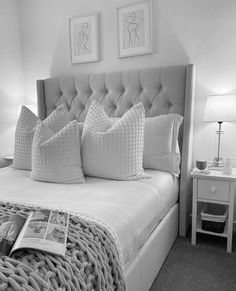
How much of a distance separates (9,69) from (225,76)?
7.71 ft

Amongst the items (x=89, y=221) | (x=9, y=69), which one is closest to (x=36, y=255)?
(x=89, y=221)

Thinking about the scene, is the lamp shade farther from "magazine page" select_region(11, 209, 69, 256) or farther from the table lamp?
"magazine page" select_region(11, 209, 69, 256)

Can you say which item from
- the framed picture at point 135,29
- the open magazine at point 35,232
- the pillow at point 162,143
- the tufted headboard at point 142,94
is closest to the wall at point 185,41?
the framed picture at point 135,29

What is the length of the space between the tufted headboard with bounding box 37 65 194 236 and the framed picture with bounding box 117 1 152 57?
0.24 m

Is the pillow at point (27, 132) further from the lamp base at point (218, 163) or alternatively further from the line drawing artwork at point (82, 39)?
the lamp base at point (218, 163)

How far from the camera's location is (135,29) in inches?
91.4

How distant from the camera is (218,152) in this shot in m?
2.15

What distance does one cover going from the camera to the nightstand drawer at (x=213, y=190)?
1.92 metres

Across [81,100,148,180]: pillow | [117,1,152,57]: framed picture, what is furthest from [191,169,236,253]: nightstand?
[117,1,152,57]: framed picture

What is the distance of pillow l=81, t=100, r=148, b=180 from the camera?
1763 millimetres

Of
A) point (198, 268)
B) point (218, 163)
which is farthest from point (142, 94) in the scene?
point (198, 268)

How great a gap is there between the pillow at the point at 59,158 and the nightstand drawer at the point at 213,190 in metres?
0.96

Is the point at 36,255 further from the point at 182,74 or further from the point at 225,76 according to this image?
the point at 225,76

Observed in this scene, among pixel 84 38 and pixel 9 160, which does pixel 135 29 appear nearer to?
pixel 84 38
